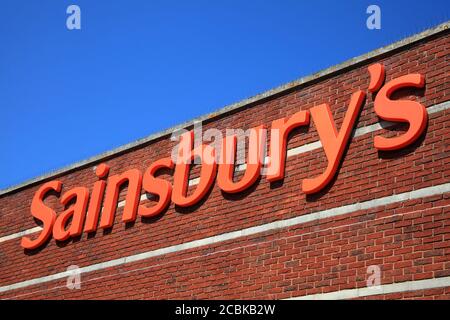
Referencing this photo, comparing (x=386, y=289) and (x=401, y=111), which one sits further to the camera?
(x=401, y=111)

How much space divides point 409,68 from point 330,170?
2281 mm

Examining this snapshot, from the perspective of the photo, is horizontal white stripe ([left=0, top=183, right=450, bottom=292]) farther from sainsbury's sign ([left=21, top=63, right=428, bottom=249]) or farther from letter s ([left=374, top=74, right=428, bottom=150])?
letter s ([left=374, top=74, right=428, bottom=150])

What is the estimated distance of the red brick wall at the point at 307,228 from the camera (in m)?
10.4

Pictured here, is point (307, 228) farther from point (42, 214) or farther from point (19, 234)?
point (19, 234)

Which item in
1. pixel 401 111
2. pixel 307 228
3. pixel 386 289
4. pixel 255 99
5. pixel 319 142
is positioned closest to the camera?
pixel 386 289

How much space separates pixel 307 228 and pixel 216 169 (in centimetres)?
270

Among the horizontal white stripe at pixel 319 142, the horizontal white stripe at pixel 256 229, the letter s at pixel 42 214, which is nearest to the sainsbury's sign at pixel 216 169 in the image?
the letter s at pixel 42 214

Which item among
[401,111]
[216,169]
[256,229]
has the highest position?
[401,111]

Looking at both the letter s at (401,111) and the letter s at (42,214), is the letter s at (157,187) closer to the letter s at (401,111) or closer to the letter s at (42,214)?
the letter s at (42,214)

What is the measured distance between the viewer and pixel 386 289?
33.2 ft

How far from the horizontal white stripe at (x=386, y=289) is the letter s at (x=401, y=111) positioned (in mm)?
2326

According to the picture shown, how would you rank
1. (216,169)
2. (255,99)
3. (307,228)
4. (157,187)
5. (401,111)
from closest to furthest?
(401,111) < (307,228) < (216,169) < (255,99) < (157,187)

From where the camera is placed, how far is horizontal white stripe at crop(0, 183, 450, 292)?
10516 millimetres

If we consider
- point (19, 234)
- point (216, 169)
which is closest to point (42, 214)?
point (19, 234)
